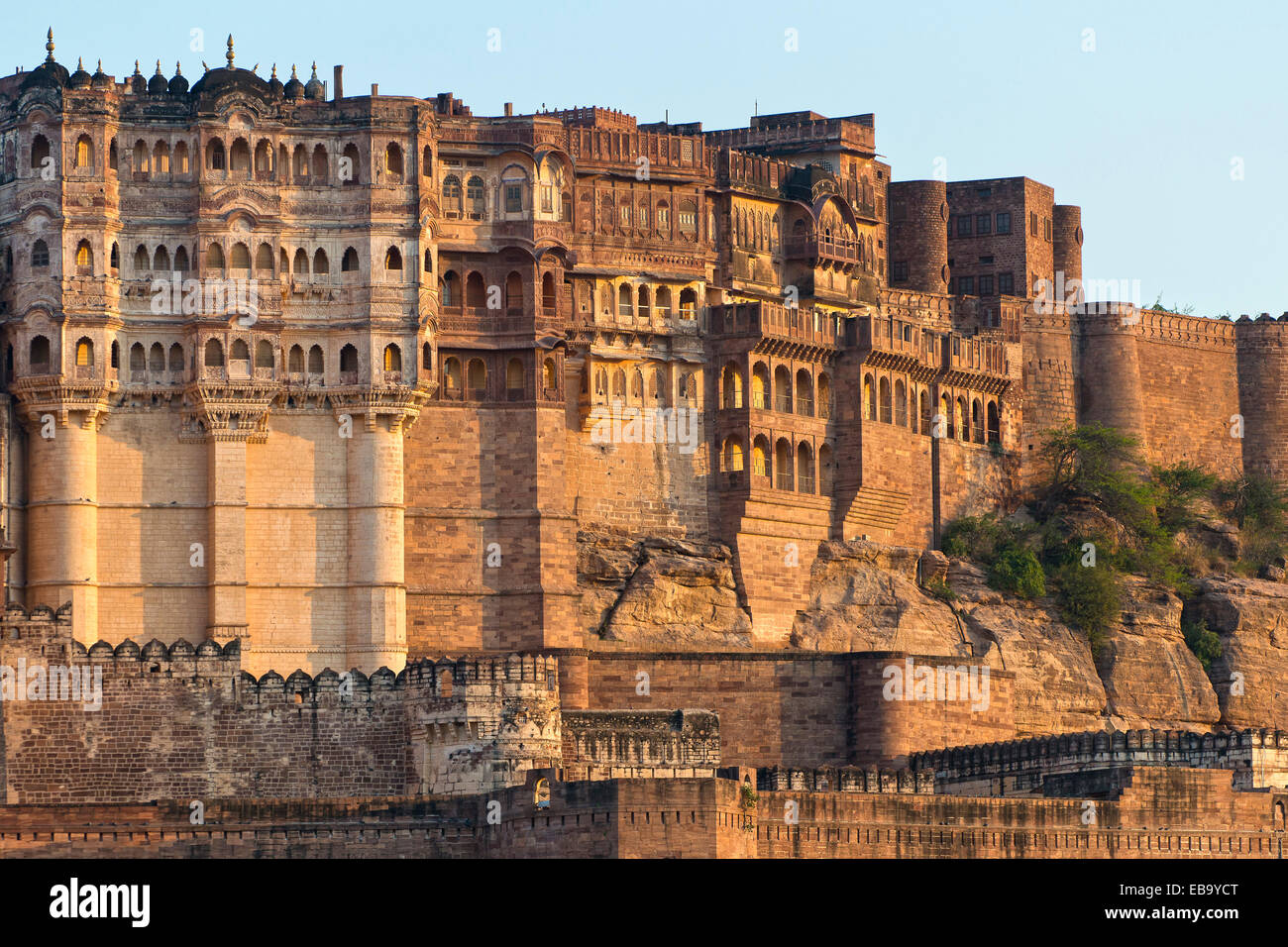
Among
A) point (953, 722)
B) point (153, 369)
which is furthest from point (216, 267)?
point (953, 722)

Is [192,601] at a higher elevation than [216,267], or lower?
lower

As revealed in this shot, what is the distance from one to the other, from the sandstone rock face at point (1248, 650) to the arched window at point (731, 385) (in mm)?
15497

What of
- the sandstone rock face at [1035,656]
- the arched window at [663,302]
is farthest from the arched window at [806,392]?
the sandstone rock face at [1035,656]

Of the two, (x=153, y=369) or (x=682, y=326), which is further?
(x=682, y=326)

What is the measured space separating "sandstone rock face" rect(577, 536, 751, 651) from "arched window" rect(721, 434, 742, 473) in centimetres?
231

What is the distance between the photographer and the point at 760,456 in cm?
10319

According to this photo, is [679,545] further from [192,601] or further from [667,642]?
[192,601]

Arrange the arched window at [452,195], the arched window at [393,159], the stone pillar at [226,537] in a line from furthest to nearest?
the arched window at [452,195]
the arched window at [393,159]
the stone pillar at [226,537]

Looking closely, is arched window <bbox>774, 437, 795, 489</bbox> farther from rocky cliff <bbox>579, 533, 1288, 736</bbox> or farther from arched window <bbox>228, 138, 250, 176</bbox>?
arched window <bbox>228, 138, 250, 176</bbox>

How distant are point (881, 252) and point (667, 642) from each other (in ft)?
61.4

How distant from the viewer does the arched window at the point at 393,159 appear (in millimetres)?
95375

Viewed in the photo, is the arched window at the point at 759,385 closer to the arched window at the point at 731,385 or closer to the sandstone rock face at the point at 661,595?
the arched window at the point at 731,385

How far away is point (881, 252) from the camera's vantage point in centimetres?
11288

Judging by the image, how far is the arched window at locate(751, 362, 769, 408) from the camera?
103 metres
